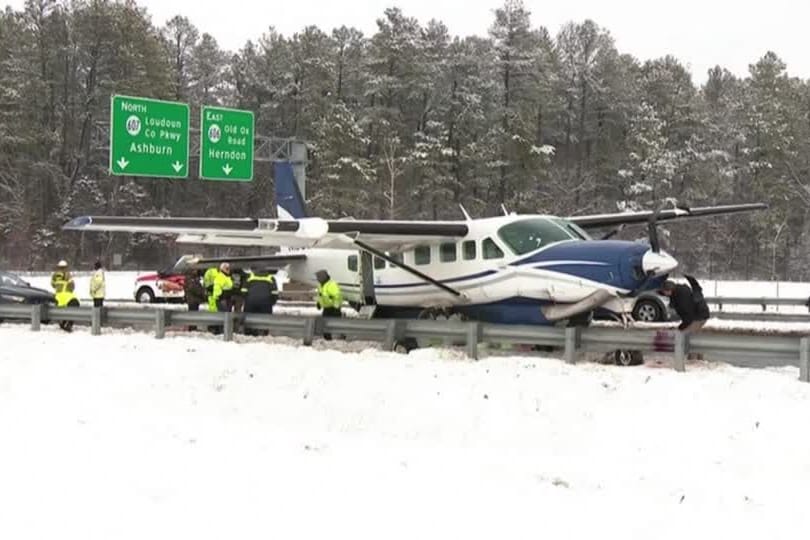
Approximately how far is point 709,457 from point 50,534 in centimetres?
643

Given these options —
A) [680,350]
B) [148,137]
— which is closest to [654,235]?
[680,350]

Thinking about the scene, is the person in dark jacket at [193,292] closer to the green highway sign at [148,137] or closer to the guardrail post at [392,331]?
the green highway sign at [148,137]

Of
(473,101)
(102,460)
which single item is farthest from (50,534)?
(473,101)

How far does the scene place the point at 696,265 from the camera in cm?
6288

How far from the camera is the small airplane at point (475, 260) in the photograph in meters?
14.2

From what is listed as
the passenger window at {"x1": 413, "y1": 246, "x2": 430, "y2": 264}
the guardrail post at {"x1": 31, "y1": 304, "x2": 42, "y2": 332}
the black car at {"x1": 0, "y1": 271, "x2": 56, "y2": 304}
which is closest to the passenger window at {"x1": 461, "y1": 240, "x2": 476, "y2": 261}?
the passenger window at {"x1": 413, "y1": 246, "x2": 430, "y2": 264}

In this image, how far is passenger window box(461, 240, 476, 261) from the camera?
656 inches

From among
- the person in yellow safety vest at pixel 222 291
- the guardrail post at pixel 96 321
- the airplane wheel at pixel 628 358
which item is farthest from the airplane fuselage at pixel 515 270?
the guardrail post at pixel 96 321

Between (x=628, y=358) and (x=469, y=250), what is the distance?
465 cm

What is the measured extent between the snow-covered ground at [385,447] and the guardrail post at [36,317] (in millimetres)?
3151

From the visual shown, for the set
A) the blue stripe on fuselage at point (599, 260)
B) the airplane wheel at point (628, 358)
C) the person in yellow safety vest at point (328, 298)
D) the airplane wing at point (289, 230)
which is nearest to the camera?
the airplane wheel at point (628, 358)

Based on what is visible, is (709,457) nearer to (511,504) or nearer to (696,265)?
(511,504)

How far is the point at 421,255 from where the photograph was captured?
58.6ft

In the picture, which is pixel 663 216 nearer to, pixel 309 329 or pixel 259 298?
pixel 309 329
